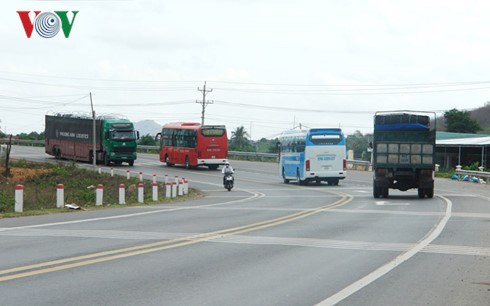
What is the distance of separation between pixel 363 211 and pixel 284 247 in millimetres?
11057

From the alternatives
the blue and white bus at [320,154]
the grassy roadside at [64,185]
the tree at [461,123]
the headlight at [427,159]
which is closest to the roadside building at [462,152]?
the blue and white bus at [320,154]

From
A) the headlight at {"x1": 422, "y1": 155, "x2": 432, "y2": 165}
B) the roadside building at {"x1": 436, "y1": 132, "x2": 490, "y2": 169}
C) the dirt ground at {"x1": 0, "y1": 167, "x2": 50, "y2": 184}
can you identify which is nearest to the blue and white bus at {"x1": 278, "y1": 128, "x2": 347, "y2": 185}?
the headlight at {"x1": 422, "y1": 155, "x2": 432, "y2": 165}

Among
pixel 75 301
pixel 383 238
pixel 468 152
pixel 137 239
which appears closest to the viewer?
pixel 75 301

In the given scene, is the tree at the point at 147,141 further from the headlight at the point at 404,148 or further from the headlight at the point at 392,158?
the headlight at the point at 404,148

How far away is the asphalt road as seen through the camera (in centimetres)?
943

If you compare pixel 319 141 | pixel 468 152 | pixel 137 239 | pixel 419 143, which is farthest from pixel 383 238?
pixel 468 152

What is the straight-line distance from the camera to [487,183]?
52469mm

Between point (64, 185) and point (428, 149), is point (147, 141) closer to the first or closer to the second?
point (64, 185)

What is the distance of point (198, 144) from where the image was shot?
58.5m

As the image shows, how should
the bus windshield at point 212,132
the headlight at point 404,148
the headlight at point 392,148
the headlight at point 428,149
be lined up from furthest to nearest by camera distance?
the bus windshield at point 212,132 < the headlight at point 392,148 < the headlight at point 404,148 < the headlight at point 428,149

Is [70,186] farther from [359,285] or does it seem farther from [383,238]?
[359,285]

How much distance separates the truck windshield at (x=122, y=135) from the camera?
200 ft

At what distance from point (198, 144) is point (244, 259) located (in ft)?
151

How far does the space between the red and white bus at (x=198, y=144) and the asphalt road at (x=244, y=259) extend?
3560cm
